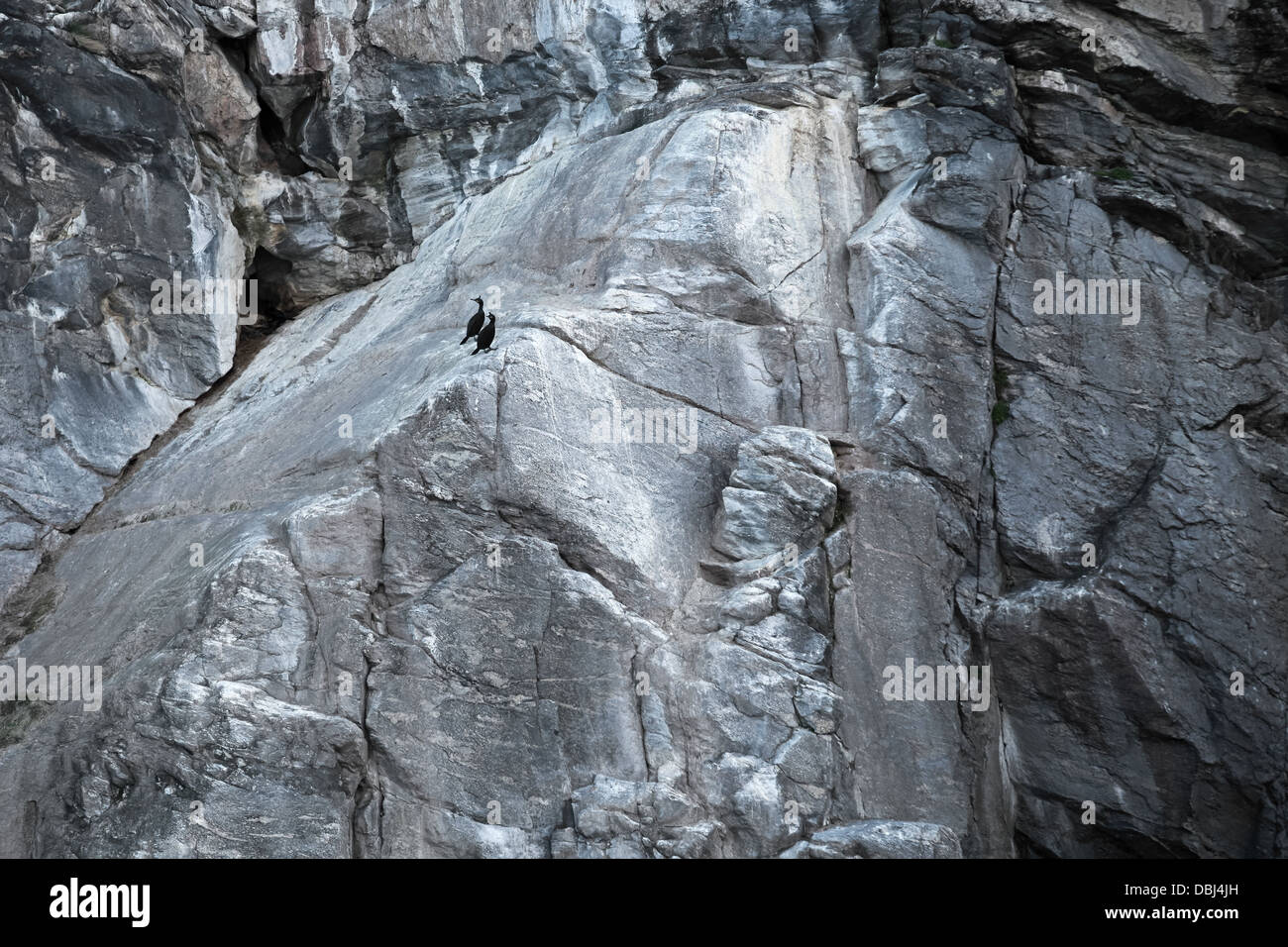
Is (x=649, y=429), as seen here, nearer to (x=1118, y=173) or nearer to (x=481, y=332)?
(x=481, y=332)

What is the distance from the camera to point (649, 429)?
516 inches

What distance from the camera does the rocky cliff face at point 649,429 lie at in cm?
1162

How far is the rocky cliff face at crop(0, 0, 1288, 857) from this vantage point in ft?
38.1

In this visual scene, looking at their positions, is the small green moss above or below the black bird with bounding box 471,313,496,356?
above

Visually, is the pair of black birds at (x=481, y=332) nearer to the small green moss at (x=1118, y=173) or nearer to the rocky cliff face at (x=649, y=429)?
the rocky cliff face at (x=649, y=429)

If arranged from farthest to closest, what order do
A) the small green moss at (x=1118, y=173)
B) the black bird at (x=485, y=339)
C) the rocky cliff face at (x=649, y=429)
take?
1. the small green moss at (x=1118, y=173)
2. the black bird at (x=485, y=339)
3. the rocky cliff face at (x=649, y=429)

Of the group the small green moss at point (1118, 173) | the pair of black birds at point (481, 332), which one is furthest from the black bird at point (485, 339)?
the small green moss at point (1118, 173)

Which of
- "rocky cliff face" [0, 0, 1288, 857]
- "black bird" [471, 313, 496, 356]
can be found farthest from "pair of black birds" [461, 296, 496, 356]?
"rocky cliff face" [0, 0, 1288, 857]

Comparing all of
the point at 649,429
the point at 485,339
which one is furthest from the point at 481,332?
the point at 649,429

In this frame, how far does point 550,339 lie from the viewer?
13.0 metres

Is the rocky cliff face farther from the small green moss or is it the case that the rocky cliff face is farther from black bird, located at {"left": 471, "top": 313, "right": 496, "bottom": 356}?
black bird, located at {"left": 471, "top": 313, "right": 496, "bottom": 356}

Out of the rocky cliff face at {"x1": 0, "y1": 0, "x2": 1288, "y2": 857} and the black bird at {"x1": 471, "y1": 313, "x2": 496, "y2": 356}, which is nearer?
the rocky cliff face at {"x1": 0, "y1": 0, "x2": 1288, "y2": 857}

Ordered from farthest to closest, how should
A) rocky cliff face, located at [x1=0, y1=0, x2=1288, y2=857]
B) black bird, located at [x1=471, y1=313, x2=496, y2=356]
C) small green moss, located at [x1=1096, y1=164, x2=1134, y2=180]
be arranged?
small green moss, located at [x1=1096, y1=164, x2=1134, y2=180] < black bird, located at [x1=471, y1=313, x2=496, y2=356] < rocky cliff face, located at [x1=0, y1=0, x2=1288, y2=857]

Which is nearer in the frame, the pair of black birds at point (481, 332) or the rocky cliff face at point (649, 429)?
the rocky cliff face at point (649, 429)
